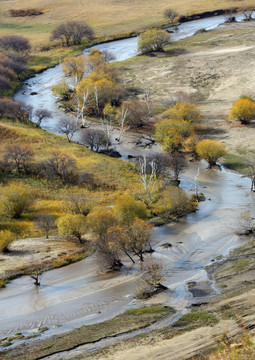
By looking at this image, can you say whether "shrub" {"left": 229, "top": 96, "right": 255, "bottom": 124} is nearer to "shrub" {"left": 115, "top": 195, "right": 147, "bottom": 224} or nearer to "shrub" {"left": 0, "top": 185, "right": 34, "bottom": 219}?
"shrub" {"left": 115, "top": 195, "right": 147, "bottom": 224}

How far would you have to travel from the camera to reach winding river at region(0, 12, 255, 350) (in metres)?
38.2

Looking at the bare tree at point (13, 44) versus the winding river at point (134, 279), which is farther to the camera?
the bare tree at point (13, 44)

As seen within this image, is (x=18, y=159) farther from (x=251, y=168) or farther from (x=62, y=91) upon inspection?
(x=62, y=91)

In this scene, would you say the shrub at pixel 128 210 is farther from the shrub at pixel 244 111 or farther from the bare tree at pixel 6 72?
the bare tree at pixel 6 72

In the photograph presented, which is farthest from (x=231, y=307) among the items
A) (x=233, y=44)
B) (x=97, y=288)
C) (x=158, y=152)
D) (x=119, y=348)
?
(x=233, y=44)

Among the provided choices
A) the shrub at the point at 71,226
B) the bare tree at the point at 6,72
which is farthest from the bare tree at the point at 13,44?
the shrub at the point at 71,226

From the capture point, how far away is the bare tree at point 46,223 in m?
54.5

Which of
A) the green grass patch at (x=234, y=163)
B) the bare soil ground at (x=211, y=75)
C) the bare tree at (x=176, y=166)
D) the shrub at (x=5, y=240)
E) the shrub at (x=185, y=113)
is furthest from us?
the shrub at (x=185, y=113)

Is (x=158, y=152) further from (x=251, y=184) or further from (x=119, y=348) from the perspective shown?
(x=119, y=348)

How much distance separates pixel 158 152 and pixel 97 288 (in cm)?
4115

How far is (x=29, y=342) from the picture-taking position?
3397cm

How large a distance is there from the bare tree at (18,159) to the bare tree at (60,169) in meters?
3.46

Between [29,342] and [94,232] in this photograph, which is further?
[94,232]

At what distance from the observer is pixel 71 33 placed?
156250 mm
